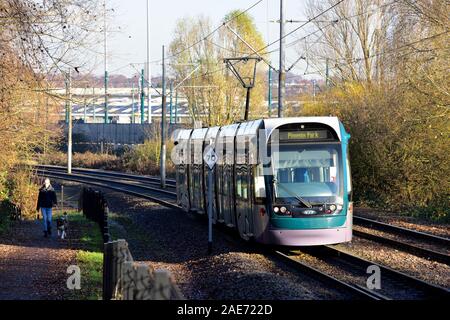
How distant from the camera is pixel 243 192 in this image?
19344 mm

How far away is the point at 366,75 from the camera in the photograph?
45.2 metres

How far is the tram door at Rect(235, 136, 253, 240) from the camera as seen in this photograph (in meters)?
18.6

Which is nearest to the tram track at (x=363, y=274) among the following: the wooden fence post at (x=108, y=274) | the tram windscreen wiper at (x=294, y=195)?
the tram windscreen wiper at (x=294, y=195)

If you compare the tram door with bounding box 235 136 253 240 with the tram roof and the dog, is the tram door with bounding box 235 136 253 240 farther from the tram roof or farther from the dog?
the dog

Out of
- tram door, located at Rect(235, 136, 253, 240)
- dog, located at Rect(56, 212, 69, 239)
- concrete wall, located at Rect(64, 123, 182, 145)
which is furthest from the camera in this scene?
concrete wall, located at Rect(64, 123, 182, 145)

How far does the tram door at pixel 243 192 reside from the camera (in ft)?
61.1

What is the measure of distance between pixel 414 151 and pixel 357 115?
11.2 ft

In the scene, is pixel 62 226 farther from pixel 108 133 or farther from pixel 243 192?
pixel 108 133

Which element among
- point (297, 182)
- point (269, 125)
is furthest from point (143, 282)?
point (269, 125)

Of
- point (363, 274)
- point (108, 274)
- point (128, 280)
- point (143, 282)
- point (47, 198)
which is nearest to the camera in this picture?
point (143, 282)

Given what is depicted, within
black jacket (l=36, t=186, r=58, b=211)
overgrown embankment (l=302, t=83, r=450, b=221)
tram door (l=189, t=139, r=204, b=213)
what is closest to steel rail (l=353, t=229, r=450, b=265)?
tram door (l=189, t=139, r=204, b=213)

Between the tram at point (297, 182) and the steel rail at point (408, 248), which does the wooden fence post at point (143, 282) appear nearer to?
the tram at point (297, 182)

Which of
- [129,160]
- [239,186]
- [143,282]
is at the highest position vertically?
[129,160]
